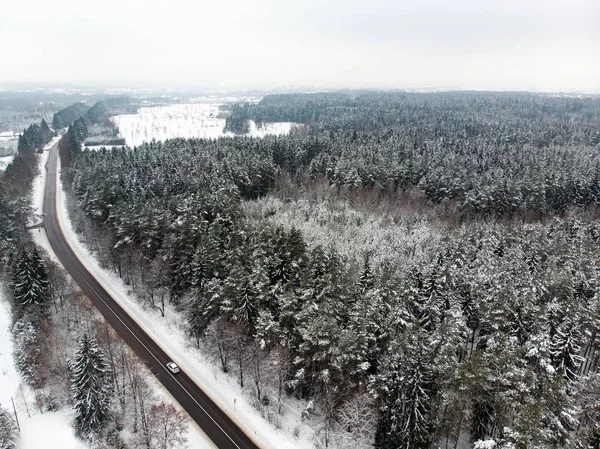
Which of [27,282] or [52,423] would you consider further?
[27,282]

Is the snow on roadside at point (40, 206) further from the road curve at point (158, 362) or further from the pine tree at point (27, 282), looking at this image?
the pine tree at point (27, 282)

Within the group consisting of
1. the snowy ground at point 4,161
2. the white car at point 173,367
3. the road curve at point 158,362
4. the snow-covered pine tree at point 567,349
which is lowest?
the road curve at point 158,362

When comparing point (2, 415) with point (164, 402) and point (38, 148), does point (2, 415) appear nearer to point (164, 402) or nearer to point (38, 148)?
point (164, 402)

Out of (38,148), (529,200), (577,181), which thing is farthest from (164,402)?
(38,148)

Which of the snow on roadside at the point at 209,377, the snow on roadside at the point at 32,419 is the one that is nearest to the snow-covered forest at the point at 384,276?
the snow on roadside at the point at 209,377

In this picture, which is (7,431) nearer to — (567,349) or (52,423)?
(52,423)

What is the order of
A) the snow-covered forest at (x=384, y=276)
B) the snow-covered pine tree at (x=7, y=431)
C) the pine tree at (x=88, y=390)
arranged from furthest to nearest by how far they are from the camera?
the pine tree at (x=88, y=390)
the snow-covered pine tree at (x=7, y=431)
the snow-covered forest at (x=384, y=276)

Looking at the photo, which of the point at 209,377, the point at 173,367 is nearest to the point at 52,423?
the point at 173,367
